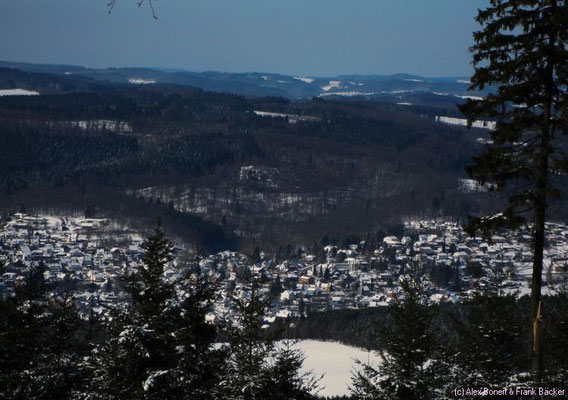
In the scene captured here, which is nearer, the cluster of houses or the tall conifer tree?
the tall conifer tree

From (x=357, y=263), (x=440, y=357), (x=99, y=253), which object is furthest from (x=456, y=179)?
(x=440, y=357)

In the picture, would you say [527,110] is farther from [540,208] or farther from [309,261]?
[309,261]

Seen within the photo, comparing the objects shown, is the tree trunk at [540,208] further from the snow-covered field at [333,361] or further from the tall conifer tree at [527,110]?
the snow-covered field at [333,361]

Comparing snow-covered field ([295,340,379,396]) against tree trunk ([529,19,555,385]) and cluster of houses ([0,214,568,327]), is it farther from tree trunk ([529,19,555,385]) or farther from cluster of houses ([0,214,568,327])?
tree trunk ([529,19,555,385])

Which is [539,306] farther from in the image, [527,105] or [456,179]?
[456,179]

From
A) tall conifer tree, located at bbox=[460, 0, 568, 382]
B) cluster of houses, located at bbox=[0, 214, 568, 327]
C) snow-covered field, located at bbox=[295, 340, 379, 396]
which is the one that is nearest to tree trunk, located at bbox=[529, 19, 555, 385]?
tall conifer tree, located at bbox=[460, 0, 568, 382]

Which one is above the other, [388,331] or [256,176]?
[388,331]

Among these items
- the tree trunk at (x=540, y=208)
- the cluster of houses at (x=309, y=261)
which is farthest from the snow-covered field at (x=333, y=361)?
the tree trunk at (x=540, y=208)
